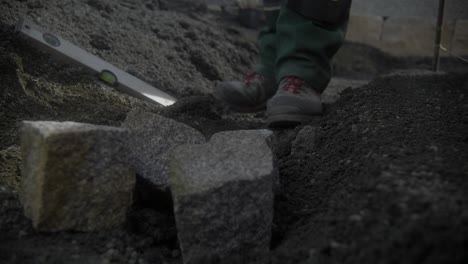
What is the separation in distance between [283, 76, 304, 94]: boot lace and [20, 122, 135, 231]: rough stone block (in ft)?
2.75

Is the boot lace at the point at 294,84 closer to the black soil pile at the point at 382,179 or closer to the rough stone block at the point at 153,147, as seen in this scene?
the black soil pile at the point at 382,179

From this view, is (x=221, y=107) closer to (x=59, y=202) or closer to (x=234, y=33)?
(x=59, y=202)

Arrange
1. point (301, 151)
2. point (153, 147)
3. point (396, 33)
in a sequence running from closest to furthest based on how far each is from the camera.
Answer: point (153, 147)
point (301, 151)
point (396, 33)

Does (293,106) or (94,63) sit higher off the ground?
(94,63)

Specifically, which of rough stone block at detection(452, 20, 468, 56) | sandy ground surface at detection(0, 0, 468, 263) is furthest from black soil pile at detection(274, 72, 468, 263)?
rough stone block at detection(452, 20, 468, 56)

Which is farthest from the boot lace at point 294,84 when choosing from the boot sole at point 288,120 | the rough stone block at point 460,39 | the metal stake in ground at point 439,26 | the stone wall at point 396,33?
the stone wall at point 396,33

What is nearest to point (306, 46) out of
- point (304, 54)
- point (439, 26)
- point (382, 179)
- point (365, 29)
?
point (304, 54)

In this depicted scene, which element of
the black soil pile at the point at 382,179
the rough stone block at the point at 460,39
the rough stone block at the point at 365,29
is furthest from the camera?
the rough stone block at the point at 365,29

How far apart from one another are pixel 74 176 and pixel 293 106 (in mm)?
908

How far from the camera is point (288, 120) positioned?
160 cm

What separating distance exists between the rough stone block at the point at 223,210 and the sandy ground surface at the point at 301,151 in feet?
0.24

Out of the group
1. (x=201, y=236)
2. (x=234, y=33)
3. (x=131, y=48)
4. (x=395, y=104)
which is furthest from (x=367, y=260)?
(x=234, y=33)

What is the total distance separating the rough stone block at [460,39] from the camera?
298cm

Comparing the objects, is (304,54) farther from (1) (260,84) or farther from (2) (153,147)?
(2) (153,147)
